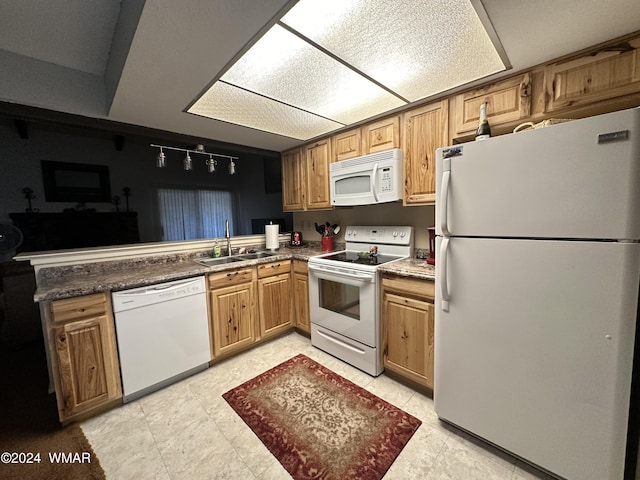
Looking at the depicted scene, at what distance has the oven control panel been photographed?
2.37 meters

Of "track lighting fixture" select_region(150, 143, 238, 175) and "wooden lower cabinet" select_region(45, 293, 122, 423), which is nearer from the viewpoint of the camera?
"wooden lower cabinet" select_region(45, 293, 122, 423)

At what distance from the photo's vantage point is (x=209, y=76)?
1510 millimetres

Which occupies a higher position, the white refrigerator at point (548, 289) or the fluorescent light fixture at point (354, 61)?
the fluorescent light fixture at point (354, 61)

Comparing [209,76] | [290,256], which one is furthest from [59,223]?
[290,256]

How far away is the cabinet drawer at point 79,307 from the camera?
1.55m

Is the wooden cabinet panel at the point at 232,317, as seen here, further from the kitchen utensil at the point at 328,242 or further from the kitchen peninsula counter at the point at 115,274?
the kitchen utensil at the point at 328,242

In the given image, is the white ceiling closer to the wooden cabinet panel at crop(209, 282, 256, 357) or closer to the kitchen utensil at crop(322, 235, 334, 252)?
the wooden cabinet panel at crop(209, 282, 256, 357)

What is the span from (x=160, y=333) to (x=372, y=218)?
224 centimetres

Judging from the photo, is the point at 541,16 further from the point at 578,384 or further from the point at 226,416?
the point at 226,416

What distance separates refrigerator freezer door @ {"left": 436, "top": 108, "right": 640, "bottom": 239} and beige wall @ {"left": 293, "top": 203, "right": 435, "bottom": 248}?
933mm

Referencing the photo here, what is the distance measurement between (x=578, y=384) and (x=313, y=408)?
4.83ft

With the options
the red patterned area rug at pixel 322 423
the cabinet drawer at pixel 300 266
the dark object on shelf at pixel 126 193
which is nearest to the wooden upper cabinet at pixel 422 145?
the cabinet drawer at pixel 300 266

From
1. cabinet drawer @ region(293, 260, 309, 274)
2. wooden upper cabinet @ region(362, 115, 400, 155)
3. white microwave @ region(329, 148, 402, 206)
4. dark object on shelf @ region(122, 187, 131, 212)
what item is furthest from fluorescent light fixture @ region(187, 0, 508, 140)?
cabinet drawer @ region(293, 260, 309, 274)

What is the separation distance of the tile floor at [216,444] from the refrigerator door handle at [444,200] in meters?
1.26
